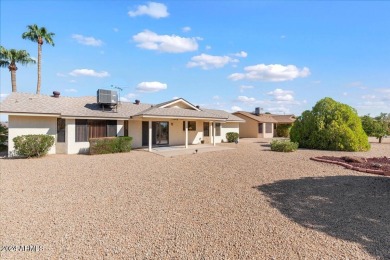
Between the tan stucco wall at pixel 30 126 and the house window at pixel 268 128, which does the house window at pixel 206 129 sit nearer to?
the tan stucco wall at pixel 30 126

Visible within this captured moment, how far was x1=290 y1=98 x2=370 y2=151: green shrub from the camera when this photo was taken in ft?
53.1

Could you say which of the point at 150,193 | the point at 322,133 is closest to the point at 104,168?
the point at 150,193

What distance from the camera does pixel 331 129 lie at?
16.4m

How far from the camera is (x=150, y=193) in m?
6.82

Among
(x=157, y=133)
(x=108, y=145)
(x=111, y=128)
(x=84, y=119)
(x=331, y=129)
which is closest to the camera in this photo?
(x=108, y=145)

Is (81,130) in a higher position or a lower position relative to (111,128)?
lower

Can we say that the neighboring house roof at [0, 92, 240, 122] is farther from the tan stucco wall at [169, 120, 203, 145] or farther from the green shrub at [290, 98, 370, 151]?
the green shrub at [290, 98, 370, 151]

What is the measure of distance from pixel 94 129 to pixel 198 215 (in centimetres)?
1408

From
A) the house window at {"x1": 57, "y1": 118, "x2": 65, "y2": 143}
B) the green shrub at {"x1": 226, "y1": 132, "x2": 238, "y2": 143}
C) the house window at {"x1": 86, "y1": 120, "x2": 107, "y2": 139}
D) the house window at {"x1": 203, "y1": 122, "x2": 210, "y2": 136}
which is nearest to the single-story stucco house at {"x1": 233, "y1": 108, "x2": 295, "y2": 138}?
the green shrub at {"x1": 226, "y1": 132, "x2": 238, "y2": 143}

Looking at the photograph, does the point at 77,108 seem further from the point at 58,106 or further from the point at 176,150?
the point at 176,150

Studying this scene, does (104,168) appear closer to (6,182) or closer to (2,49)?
(6,182)

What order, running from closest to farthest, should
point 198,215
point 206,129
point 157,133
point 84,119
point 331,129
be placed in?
1. point 198,215
2. point 84,119
3. point 331,129
4. point 157,133
5. point 206,129

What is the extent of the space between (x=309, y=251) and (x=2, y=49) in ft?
111

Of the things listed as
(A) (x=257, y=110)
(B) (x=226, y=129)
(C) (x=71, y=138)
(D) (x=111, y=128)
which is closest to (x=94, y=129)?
(D) (x=111, y=128)
